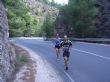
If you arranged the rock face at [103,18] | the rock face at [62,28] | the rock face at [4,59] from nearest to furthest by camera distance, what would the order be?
the rock face at [4,59], the rock face at [103,18], the rock face at [62,28]

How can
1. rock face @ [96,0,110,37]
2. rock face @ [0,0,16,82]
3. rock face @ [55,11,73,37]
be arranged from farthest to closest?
rock face @ [55,11,73,37], rock face @ [96,0,110,37], rock face @ [0,0,16,82]

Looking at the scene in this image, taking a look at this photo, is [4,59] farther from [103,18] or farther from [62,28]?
→ [62,28]

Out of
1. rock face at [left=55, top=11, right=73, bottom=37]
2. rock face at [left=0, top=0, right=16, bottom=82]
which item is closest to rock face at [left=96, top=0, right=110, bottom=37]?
rock face at [left=55, top=11, right=73, bottom=37]

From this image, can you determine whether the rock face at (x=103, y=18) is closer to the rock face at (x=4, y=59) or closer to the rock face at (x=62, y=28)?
the rock face at (x=62, y=28)

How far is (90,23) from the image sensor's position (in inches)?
2094

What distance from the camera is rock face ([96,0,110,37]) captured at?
51209 mm

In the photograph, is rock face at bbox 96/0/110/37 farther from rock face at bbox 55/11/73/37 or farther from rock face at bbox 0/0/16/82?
rock face at bbox 0/0/16/82

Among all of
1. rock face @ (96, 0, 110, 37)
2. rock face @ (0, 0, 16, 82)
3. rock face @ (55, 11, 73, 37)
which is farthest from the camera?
rock face @ (55, 11, 73, 37)

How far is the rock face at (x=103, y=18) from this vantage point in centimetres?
5121

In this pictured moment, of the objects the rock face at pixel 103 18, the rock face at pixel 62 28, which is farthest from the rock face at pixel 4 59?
the rock face at pixel 62 28

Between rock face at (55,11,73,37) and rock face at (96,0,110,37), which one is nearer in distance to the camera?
rock face at (96,0,110,37)

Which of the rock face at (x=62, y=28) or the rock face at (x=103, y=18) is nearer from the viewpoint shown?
the rock face at (x=103, y=18)

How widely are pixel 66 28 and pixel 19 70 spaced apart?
44.0 m

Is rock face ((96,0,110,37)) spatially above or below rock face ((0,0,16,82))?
above
